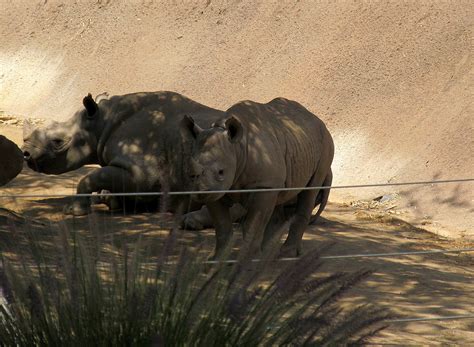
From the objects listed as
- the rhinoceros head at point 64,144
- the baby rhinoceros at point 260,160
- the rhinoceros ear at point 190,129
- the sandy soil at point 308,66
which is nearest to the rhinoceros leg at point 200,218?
the baby rhinoceros at point 260,160

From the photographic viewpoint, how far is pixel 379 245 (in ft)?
35.7

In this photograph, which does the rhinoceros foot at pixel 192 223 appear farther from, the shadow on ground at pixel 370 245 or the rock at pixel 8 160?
the rock at pixel 8 160

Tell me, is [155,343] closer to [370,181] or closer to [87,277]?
[87,277]

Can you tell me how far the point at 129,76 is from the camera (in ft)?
69.5

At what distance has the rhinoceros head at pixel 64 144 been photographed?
11.0 metres

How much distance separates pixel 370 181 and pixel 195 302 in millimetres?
10906

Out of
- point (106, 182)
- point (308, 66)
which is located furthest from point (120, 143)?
point (308, 66)

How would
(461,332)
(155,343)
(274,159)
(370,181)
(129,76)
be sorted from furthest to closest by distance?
1. (129,76)
2. (370,181)
3. (274,159)
4. (461,332)
5. (155,343)

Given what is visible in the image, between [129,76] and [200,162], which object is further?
[129,76]

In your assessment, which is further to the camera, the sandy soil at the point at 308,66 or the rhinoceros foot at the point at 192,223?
the sandy soil at the point at 308,66

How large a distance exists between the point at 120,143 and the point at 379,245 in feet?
9.35

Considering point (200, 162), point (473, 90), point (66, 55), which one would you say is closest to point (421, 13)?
point (473, 90)

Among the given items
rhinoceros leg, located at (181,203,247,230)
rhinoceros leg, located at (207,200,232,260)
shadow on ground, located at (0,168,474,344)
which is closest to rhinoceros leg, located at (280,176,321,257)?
shadow on ground, located at (0,168,474,344)

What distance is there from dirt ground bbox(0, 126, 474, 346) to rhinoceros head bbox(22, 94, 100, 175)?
323 mm
